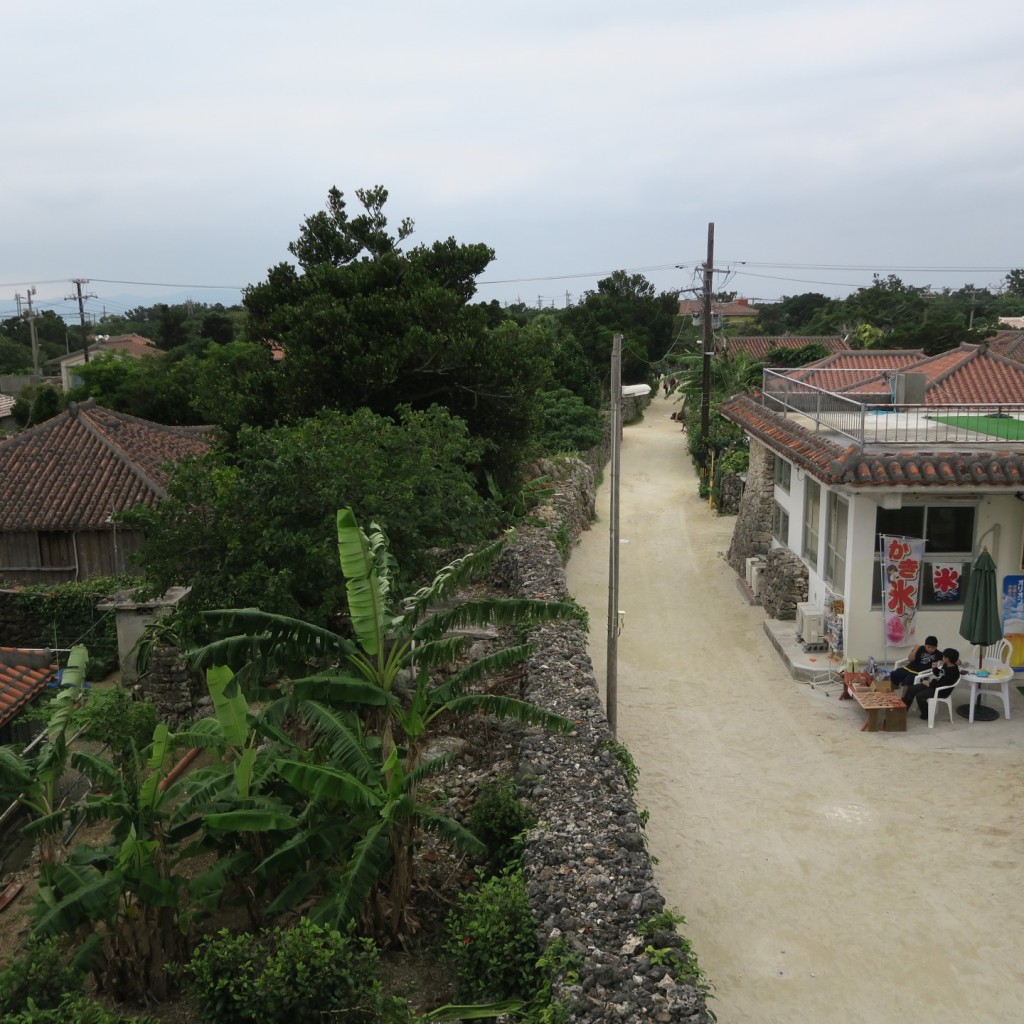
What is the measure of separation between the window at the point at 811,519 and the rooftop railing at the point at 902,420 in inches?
40.6

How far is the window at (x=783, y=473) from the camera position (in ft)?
60.7

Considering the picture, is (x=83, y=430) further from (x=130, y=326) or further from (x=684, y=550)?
(x=130, y=326)

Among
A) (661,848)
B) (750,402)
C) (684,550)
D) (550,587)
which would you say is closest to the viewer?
(661,848)

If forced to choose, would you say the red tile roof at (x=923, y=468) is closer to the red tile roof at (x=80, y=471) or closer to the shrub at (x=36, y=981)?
the shrub at (x=36, y=981)

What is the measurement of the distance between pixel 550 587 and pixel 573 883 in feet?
26.3

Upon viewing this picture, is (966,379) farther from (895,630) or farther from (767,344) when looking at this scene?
(767,344)

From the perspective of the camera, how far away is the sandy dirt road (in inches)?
310

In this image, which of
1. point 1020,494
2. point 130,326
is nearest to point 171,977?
point 1020,494

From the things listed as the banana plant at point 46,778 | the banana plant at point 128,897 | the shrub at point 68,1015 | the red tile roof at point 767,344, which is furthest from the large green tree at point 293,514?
the red tile roof at point 767,344

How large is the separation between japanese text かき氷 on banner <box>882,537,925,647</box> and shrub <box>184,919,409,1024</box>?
9.69 m

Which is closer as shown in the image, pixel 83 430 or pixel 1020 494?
pixel 1020 494

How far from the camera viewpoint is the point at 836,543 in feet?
49.8

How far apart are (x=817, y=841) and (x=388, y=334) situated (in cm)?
1233

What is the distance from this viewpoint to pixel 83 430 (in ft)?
80.3
